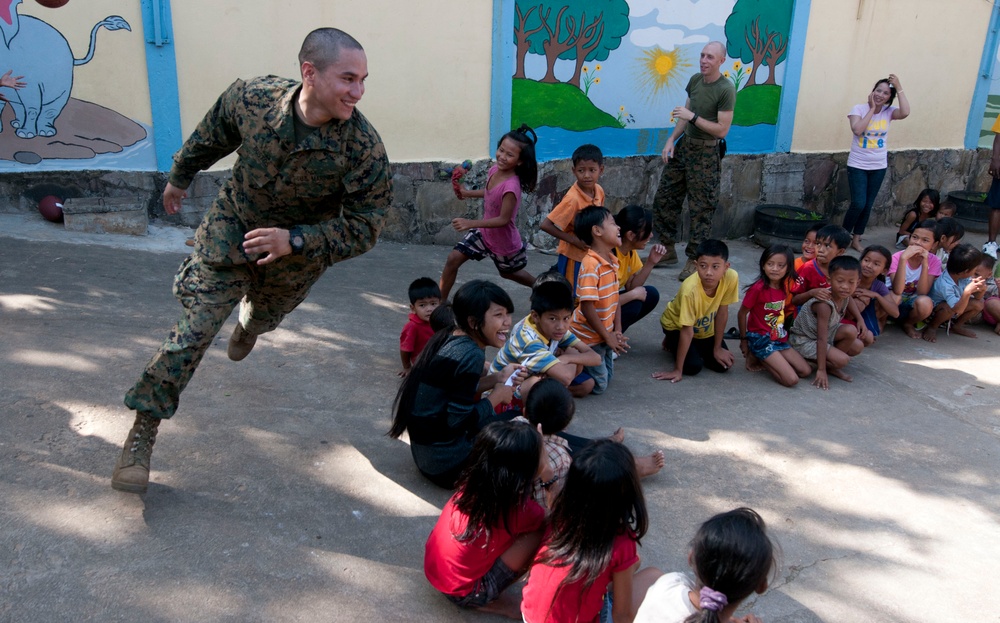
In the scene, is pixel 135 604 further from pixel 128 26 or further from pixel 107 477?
pixel 128 26

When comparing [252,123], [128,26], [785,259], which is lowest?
[785,259]

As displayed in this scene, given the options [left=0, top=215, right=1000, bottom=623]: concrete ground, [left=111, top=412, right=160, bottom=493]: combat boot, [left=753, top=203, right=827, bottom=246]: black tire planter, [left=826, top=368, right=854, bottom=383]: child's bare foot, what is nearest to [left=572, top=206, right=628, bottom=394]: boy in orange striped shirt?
[left=0, top=215, right=1000, bottom=623]: concrete ground

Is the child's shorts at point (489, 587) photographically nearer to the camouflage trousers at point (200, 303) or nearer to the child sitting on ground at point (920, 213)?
the camouflage trousers at point (200, 303)

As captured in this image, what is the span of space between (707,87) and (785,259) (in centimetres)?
237

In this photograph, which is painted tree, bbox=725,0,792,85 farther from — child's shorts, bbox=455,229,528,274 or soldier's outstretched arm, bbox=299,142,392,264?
soldier's outstretched arm, bbox=299,142,392,264

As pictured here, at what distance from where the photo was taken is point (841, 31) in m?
8.39

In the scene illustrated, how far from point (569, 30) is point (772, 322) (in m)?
3.47

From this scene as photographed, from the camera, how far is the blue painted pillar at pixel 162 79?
5828 millimetres

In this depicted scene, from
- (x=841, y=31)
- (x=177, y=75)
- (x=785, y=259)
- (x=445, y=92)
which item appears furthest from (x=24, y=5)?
(x=841, y=31)

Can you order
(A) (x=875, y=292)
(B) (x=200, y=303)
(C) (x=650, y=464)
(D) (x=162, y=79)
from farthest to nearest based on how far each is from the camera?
(D) (x=162, y=79), (A) (x=875, y=292), (C) (x=650, y=464), (B) (x=200, y=303)

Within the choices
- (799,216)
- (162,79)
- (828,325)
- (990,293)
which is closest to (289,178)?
(828,325)

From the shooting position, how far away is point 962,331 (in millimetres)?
5902

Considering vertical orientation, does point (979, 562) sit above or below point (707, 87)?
below

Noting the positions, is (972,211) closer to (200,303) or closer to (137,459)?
(200,303)
